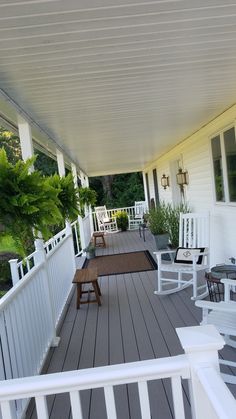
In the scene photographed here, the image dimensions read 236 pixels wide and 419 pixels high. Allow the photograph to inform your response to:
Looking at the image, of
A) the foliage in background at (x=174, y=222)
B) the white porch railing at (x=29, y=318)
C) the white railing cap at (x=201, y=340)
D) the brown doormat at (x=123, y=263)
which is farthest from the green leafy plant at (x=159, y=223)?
the white railing cap at (x=201, y=340)

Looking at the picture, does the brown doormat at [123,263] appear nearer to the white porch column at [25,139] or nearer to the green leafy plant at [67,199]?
the green leafy plant at [67,199]

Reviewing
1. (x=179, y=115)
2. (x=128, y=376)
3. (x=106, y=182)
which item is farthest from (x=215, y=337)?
(x=106, y=182)

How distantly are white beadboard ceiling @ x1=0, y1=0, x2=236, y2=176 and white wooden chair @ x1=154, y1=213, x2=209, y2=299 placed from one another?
5.89 feet

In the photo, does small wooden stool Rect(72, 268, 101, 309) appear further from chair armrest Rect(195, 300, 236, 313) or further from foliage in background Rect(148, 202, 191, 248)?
foliage in background Rect(148, 202, 191, 248)

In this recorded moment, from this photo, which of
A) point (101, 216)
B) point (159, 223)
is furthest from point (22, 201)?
point (101, 216)

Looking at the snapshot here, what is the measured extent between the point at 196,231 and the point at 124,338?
7.77 ft

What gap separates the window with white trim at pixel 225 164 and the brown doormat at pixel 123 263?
2.16 meters

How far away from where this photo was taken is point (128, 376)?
1149mm

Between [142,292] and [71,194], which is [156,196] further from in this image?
[71,194]

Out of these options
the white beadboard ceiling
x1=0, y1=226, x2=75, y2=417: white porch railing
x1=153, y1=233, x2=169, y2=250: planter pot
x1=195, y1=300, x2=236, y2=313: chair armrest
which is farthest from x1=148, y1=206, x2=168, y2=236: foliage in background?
x1=195, y1=300, x2=236, y2=313: chair armrest

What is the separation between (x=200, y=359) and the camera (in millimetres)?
1145

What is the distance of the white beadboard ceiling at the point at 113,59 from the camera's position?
1676 millimetres

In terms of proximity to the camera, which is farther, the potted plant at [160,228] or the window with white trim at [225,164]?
the potted plant at [160,228]

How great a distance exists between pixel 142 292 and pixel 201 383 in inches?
161
